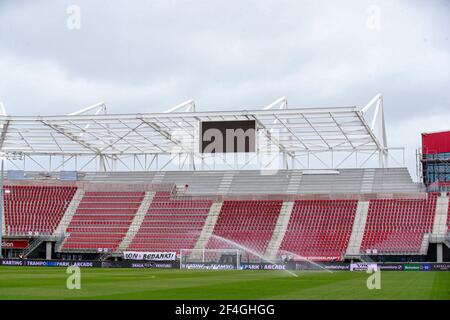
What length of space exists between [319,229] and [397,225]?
6240mm

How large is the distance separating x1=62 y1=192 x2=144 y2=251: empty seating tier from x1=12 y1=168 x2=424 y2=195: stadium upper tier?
2.57 meters

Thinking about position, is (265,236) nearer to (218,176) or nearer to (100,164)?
(218,176)

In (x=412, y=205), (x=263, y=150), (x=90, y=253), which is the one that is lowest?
(x=90, y=253)

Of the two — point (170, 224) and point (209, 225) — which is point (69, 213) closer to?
point (170, 224)

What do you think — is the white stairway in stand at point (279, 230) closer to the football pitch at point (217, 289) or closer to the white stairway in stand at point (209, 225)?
the white stairway in stand at point (209, 225)

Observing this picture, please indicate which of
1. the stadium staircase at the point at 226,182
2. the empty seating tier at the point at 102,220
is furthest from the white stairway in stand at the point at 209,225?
the empty seating tier at the point at 102,220

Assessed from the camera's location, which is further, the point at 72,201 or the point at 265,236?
the point at 72,201

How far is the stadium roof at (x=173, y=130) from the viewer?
158 ft

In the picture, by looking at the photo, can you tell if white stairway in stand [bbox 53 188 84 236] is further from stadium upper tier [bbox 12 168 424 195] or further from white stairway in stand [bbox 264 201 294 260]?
white stairway in stand [bbox 264 201 294 260]

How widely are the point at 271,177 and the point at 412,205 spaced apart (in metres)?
13.5
